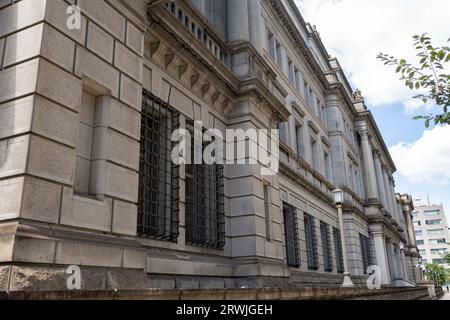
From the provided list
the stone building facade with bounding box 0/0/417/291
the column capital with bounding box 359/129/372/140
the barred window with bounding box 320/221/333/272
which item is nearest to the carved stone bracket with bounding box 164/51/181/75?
the stone building facade with bounding box 0/0/417/291

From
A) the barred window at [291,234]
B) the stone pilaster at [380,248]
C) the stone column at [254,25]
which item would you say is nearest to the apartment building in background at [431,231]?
the stone pilaster at [380,248]

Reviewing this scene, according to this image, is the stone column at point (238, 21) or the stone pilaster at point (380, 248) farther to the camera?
the stone pilaster at point (380, 248)

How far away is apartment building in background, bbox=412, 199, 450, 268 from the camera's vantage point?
136000 mm

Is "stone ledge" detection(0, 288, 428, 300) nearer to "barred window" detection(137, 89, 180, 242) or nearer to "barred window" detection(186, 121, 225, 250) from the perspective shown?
"barred window" detection(137, 89, 180, 242)

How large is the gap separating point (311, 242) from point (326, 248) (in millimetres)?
2801

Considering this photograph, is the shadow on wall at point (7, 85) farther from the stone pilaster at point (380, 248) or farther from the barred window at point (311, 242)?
the stone pilaster at point (380, 248)

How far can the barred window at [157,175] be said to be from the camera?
8117 millimetres

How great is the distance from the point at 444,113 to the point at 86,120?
6425 millimetres

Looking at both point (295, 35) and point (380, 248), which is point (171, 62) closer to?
point (295, 35)

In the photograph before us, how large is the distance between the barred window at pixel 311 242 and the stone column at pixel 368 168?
15.8 m

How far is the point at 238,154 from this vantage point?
37.6ft

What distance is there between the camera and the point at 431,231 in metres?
139

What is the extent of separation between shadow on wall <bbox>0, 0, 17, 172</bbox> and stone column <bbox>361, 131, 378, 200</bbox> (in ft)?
107

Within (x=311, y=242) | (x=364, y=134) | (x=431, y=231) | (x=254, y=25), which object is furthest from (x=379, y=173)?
(x=431, y=231)
